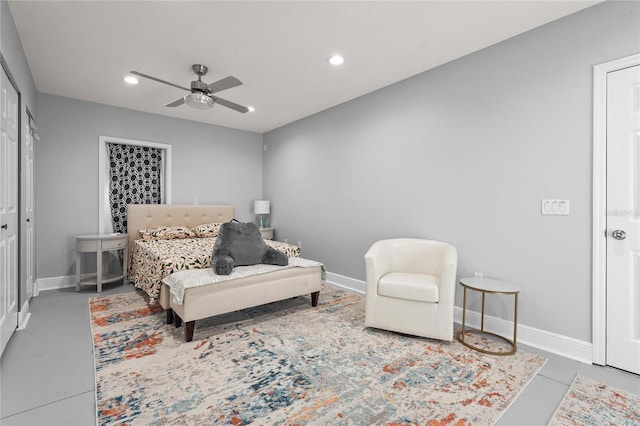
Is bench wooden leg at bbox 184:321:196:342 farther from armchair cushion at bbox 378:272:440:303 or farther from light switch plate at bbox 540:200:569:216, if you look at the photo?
light switch plate at bbox 540:200:569:216

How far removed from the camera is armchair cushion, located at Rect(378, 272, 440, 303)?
8.24 feet

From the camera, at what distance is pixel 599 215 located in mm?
2219

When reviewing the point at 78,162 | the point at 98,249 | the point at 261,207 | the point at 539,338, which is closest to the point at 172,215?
the point at 98,249

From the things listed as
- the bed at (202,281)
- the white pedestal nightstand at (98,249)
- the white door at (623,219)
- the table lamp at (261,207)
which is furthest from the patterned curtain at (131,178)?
the white door at (623,219)

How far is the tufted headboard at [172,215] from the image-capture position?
453 cm

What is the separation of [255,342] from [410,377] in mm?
1251

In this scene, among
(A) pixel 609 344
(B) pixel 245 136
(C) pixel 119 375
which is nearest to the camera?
(C) pixel 119 375

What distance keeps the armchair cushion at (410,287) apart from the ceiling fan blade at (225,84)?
2260mm

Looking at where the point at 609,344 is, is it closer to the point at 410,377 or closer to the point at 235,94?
the point at 410,377

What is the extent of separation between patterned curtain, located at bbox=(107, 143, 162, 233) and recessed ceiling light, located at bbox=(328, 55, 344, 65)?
3.41 m

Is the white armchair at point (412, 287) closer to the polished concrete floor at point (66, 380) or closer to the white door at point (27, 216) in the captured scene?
the polished concrete floor at point (66, 380)

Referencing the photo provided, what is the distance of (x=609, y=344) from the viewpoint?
2180 millimetres

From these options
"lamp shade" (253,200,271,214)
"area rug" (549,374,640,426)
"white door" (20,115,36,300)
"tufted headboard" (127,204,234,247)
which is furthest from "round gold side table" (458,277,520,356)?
"tufted headboard" (127,204,234,247)

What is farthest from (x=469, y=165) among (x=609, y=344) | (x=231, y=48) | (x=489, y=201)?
(x=231, y=48)
